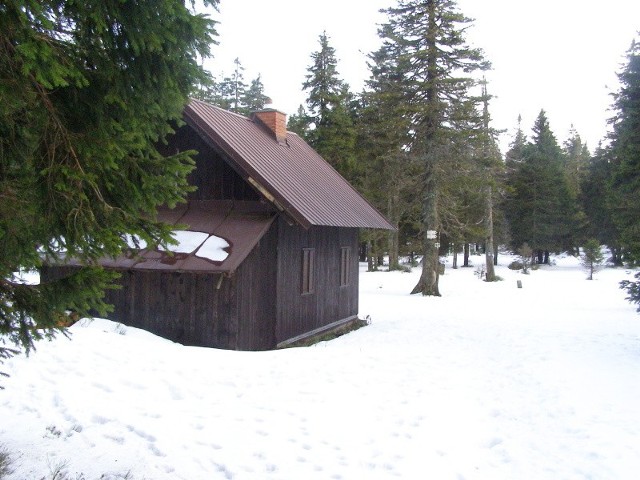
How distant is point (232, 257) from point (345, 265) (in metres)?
6.44

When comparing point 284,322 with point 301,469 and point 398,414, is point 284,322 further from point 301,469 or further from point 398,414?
point 301,469

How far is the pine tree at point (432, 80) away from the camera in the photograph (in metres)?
23.1

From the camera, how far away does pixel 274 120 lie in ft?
53.5

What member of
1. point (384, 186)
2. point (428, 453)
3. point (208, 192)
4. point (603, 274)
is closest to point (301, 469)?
point (428, 453)

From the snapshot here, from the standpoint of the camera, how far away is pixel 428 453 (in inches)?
230

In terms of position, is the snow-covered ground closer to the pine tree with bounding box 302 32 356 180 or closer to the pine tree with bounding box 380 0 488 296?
the pine tree with bounding box 380 0 488 296

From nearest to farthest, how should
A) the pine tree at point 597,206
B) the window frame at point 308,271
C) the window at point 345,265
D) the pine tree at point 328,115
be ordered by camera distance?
the window frame at point 308,271 → the window at point 345,265 → the pine tree at point 328,115 → the pine tree at point 597,206

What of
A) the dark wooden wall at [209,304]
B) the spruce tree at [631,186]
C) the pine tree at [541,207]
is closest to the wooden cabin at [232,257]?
the dark wooden wall at [209,304]

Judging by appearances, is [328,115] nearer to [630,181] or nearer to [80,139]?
[630,181]

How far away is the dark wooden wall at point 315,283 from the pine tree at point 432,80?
7625mm

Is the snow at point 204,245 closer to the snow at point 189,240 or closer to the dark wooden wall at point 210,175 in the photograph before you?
the snow at point 189,240

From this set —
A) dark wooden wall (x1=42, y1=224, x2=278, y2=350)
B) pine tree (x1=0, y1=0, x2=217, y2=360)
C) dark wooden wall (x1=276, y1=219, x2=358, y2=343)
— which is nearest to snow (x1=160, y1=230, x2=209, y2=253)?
dark wooden wall (x1=42, y1=224, x2=278, y2=350)

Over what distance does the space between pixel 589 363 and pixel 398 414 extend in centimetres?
535

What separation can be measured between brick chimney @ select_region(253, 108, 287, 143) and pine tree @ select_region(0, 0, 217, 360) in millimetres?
12309
